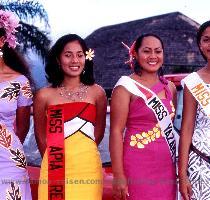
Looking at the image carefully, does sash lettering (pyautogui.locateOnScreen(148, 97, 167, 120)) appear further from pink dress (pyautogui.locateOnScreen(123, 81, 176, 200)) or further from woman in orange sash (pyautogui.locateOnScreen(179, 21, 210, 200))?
woman in orange sash (pyautogui.locateOnScreen(179, 21, 210, 200))

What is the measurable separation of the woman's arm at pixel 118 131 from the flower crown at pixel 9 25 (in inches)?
33.1

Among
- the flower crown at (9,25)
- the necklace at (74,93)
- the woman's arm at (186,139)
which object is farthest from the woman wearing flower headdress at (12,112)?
the woman's arm at (186,139)

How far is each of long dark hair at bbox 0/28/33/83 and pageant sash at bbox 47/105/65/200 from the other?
0.40 meters

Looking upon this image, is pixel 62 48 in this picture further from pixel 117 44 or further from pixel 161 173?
pixel 117 44

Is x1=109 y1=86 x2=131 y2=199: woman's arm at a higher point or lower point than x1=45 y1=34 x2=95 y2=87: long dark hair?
lower

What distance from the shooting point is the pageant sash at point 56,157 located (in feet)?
12.3

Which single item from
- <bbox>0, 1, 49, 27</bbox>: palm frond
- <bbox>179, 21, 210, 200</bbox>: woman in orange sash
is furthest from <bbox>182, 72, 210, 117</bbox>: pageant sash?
<bbox>0, 1, 49, 27</bbox>: palm frond

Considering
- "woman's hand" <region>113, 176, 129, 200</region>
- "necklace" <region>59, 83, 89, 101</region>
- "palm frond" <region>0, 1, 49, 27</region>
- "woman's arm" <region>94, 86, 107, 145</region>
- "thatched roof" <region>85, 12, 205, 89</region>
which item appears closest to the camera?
"woman's hand" <region>113, 176, 129, 200</region>

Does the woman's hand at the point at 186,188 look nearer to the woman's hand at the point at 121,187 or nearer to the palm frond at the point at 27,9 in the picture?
the woman's hand at the point at 121,187

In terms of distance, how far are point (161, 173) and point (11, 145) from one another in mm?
1045

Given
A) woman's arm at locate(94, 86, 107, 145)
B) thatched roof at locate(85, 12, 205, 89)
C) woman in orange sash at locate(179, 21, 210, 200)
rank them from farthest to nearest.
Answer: thatched roof at locate(85, 12, 205, 89)
woman's arm at locate(94, 86, 107, 145)
woman in orange sash at locate(179, 21, 210, 200)

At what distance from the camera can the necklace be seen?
3.90 meters

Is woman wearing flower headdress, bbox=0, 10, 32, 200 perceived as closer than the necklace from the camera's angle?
Yes

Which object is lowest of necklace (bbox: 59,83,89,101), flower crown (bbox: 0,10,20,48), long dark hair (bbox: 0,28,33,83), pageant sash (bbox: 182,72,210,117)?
necklace (bbox: 59,83,89,101)
